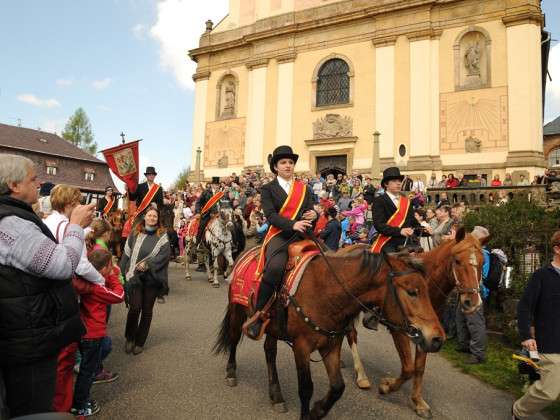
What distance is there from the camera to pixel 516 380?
5.20m

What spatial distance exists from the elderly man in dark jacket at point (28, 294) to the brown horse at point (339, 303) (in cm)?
198

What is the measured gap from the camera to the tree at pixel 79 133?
52281 millimetres

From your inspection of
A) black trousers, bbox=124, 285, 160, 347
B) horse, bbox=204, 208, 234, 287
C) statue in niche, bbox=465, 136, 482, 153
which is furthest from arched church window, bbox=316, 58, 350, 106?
black trousers, bbox=124, 285, 160, 347

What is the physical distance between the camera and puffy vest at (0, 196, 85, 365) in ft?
7.41

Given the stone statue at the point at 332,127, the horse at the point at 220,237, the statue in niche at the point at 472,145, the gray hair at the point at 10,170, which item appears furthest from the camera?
the stone statue at the point at 332,127

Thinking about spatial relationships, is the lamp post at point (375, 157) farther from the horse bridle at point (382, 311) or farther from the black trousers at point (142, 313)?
the horse bridle at point (382, 311)

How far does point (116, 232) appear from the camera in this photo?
11.1 metres

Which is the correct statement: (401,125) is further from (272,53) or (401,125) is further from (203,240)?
(203,240)

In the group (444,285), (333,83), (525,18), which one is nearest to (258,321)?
(444,285)

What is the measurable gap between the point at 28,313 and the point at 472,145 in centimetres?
2251

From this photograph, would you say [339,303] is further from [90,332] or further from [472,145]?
[472,145]

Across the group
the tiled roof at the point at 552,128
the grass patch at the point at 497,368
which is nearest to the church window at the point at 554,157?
the tiled roof at the point at 552,128

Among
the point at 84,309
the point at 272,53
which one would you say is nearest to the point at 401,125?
the point at 272,53

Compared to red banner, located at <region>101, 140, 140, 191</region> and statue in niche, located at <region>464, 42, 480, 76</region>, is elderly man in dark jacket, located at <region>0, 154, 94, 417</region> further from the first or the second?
statue in niche, located at <region>464, 42, 480, 76</region>
